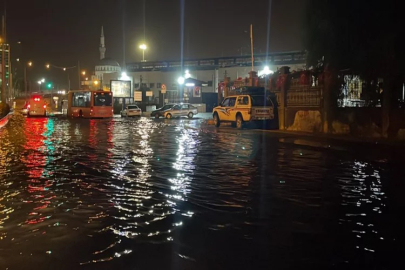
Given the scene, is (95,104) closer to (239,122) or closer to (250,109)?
(239,122)

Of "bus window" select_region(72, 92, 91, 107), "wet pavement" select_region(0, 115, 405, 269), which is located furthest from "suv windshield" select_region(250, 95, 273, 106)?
"bus window" select_region(72, 92, 91, 107)

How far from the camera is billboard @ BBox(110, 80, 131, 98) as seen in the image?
68438mm

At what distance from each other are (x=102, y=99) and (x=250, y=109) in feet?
80.8

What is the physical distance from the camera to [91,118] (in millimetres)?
49656

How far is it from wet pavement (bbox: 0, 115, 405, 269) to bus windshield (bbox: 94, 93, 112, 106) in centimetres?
3354

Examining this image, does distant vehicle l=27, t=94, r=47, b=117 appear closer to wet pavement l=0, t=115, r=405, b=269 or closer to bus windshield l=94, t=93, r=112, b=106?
bus windshield l=94, t=93, r=112, b=106

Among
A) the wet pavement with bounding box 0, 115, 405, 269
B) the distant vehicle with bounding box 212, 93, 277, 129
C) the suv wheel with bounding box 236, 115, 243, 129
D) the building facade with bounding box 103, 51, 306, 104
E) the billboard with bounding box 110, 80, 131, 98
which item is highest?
the building facade with bounding box 103, 51, 306, 104

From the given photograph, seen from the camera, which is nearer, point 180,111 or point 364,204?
point 364,204

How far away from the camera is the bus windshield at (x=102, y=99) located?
4881 cm

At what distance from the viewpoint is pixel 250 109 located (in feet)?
93.5

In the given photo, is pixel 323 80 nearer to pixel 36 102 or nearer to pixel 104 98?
pixel 104 98

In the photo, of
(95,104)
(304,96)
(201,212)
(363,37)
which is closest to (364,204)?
(201,212)

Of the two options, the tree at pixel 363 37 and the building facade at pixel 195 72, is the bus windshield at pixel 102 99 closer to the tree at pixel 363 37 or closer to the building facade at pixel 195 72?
the building facade at pixel 195 72

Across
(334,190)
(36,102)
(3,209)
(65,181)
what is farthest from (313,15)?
(36,102)
